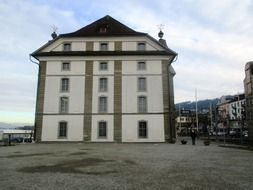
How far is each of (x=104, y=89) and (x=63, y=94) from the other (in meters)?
4.99

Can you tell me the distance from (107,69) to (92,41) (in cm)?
418

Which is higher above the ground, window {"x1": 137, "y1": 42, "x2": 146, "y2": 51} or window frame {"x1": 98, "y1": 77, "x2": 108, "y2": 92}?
window {"x1": 137, "y1": 42, "x2": 146, "y2": 51}

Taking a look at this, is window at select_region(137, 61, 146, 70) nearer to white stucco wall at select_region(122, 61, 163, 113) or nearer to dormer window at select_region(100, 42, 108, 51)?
white stucco wall at select_region(122, 61, 163, 113)

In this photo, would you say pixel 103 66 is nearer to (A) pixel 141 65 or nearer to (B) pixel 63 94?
(A) pixel 141 65

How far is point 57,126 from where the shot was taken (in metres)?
32.7

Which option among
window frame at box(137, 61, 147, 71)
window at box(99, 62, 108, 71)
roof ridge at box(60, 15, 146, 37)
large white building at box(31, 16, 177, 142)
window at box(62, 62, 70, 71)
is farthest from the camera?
roof ridge at box(60, 15, 146, 37)

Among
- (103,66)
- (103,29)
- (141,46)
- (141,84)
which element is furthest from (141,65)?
(103,29)

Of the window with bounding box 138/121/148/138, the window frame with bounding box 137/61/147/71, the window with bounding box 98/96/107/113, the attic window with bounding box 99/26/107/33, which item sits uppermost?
the attic window with bounding box 99/26/107/33

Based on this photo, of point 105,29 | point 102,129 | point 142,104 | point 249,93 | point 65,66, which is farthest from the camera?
point 249,93

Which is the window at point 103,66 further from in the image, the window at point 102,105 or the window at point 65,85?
the window at point 65,85

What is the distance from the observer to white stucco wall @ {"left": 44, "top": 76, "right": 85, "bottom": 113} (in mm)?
33031

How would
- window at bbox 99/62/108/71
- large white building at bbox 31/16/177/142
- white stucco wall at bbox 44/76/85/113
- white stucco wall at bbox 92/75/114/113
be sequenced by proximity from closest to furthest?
large white building at bbox 31/16/177/142 → white stucco wall at bbox 92/75/114/113 → white stucco wall at bbox 44/76/85/113 → window at bbox 99/62/108/71

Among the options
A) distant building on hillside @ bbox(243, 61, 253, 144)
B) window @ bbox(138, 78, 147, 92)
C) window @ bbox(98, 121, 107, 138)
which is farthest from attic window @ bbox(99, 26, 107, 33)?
distant building on hillside @ bbox(243, 61, 253, 144)

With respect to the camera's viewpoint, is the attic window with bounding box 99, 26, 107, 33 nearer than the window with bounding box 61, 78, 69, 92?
No
